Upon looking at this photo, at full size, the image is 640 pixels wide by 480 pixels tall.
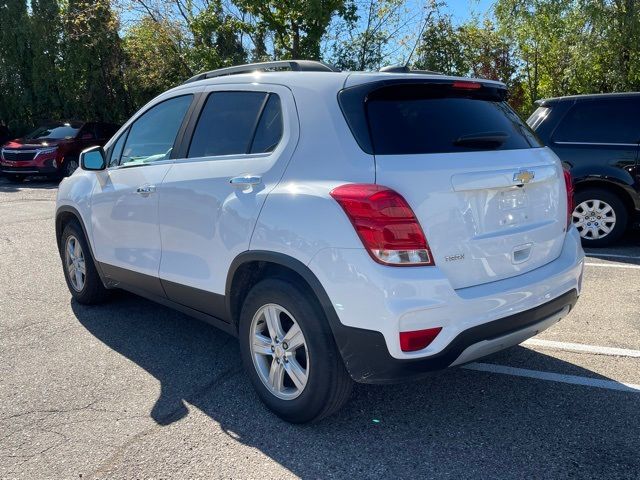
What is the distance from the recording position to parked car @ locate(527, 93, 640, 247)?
7.00m

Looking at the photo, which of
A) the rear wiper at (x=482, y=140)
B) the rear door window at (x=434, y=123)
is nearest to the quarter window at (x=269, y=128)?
the rear door window at (x=434, y=123)

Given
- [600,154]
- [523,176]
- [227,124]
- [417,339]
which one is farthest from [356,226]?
[600,154]

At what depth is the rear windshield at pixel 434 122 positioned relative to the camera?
2871 mm

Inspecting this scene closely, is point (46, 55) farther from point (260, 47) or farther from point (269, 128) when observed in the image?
point (269, 128)

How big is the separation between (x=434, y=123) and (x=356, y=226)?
769mm

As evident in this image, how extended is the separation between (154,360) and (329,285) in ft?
6.23

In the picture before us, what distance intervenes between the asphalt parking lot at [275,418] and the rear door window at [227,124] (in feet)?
4.75

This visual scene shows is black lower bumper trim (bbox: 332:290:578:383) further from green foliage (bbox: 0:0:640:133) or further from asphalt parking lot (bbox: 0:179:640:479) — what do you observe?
green foliage (bbox: 0:0:640:133)

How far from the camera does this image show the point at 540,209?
3.20 m

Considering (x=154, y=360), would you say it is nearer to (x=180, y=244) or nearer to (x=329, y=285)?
(x=180, y=244)

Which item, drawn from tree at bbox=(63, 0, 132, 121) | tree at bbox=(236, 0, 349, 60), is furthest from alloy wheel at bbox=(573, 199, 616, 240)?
tree at bbox=(63, 0, 132, 121)

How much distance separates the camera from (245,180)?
3.23 metres

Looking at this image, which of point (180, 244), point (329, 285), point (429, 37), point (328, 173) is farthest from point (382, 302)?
point (429, 37)

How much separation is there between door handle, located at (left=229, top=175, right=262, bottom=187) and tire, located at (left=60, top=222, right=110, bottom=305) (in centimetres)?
225
